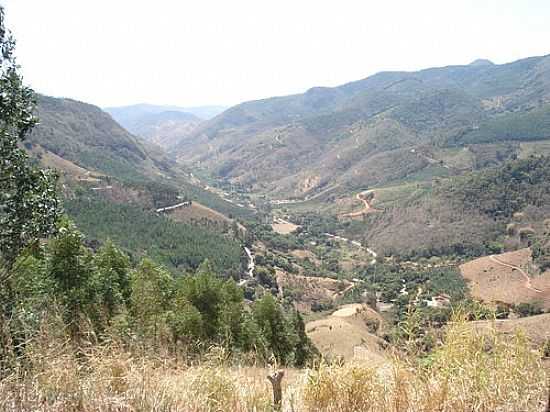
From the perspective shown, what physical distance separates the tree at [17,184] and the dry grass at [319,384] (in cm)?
209

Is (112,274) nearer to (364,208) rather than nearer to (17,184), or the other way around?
(17,184)

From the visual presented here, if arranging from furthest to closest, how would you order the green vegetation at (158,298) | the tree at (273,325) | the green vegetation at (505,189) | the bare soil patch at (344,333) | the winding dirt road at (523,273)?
1. the green vegetation at (505,189)
2. the winding dirt road at (523,273)
3. the bare soil patch at (344,333)
4. the tree at (273,325)
5. the green vegetation at (158,298)

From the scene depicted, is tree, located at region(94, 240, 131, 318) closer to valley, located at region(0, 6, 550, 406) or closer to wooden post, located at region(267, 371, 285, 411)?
valley, located at region(0, 6, 550, 406)

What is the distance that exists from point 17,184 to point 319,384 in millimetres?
5213

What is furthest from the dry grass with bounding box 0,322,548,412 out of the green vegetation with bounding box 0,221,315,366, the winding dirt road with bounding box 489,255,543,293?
the winding dirt road with bounding box 489,255,543,293

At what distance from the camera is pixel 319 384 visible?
184 inches

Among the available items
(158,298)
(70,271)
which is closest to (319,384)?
(70,271)

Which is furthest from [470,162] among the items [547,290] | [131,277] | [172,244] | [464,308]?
[464,308]

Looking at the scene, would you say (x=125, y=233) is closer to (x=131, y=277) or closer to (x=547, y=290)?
(x=131, y=277)

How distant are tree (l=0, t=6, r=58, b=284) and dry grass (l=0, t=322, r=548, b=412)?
2092 millimetres

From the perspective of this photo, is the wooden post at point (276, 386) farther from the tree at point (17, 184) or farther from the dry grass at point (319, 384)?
the tree at point (17, 184)

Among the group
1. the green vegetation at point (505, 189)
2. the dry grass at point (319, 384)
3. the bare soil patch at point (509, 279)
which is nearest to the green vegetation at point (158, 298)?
the dry grass at point (319, 384)

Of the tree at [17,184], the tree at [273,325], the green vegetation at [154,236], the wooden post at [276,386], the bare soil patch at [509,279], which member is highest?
the tree at [17,184]

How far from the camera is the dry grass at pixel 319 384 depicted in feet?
13.8
